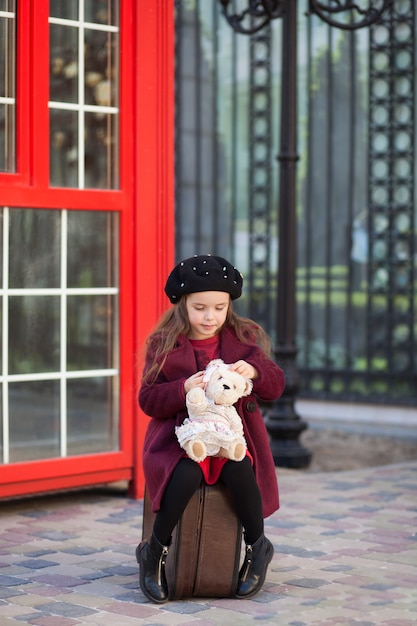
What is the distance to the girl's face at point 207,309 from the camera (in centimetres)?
430

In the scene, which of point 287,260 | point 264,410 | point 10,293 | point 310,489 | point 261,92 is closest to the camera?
point 10,293

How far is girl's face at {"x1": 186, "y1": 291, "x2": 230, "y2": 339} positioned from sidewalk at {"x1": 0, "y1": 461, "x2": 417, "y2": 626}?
3.26 feet

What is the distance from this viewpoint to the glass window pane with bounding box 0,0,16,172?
5.71 metres

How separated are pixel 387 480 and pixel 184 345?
293 cm

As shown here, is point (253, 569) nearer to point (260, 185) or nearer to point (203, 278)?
point (203, 278)

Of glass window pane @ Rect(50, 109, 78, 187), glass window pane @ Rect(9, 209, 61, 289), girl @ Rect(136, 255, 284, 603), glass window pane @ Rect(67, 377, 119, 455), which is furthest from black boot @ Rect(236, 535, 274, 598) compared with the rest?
glass window pane @ Rect(50, 109, 78, 187)

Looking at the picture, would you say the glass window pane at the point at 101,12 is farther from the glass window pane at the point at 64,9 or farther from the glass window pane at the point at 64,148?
the glass window pane at the point at 64,148

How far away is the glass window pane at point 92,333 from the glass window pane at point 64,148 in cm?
59

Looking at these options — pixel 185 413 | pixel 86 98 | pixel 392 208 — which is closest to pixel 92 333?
pixel 86 98

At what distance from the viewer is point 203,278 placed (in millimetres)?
4281

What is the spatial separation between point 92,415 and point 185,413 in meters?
1.85

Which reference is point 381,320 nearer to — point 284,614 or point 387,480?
point 387,480

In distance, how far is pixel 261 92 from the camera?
32.9 feet

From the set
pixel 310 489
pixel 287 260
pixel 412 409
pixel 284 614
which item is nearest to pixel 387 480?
pixel 310 489
